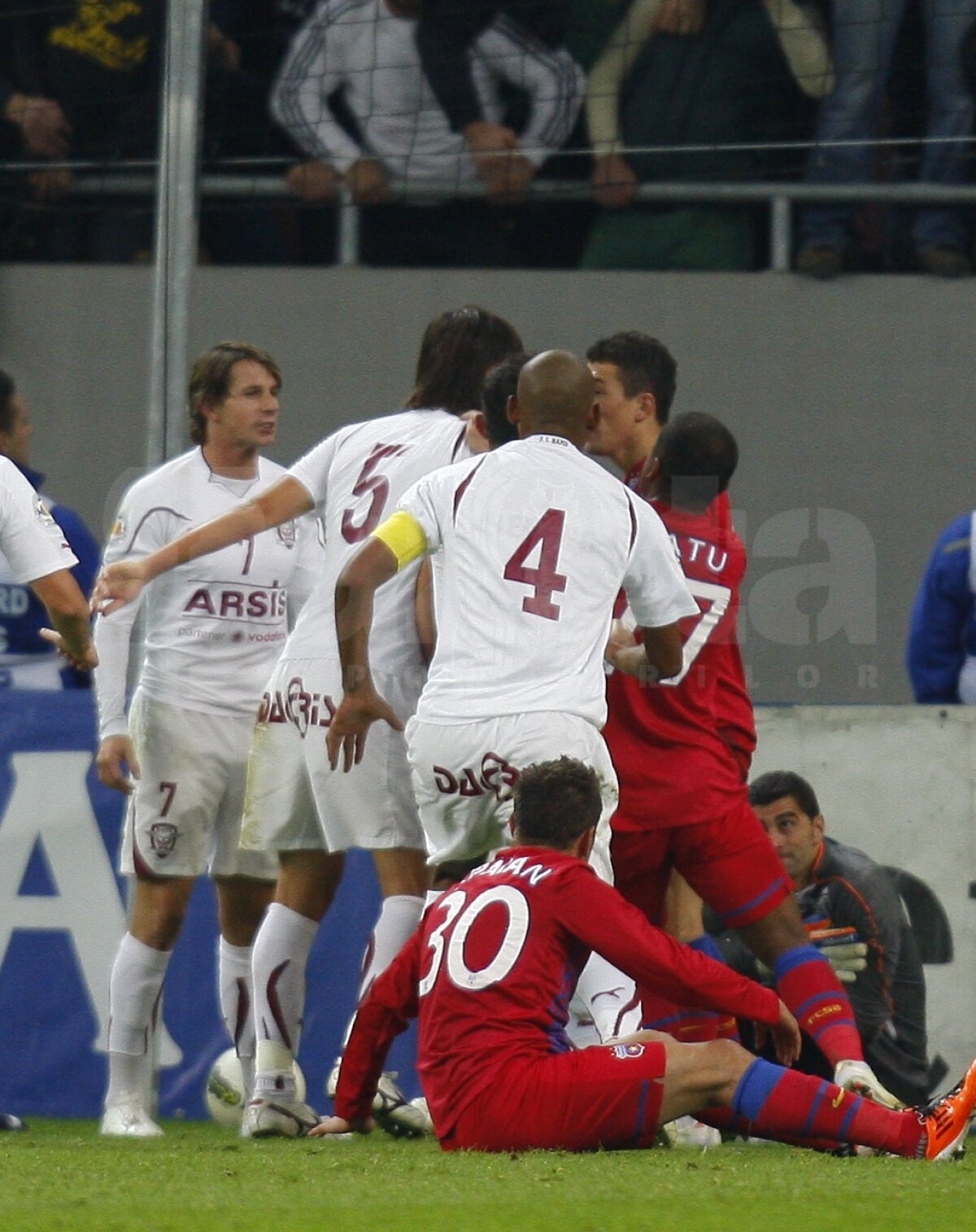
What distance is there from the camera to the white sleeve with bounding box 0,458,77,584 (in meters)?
4.93

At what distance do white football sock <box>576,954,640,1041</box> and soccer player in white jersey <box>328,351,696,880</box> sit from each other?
37 centimetres

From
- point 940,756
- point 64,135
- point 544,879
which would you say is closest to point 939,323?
point 940,756

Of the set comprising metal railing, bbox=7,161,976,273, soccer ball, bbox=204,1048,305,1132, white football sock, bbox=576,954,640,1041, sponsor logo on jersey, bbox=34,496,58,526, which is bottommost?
soccer ball, bbox=204,1048,305,1132

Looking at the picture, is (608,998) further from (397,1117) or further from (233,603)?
(233,603)

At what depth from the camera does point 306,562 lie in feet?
18.2

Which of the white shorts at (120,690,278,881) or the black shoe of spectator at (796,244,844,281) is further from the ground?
the black shoe of spectator at (796,244,844,281)

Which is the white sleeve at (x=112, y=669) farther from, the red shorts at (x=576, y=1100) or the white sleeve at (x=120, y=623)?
the red shorts at (x=576, y=1100)

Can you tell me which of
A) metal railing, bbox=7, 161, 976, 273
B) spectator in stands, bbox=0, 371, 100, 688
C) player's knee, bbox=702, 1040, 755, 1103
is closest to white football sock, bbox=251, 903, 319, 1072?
player's knee, bbox=702, 1040, 755, 1103

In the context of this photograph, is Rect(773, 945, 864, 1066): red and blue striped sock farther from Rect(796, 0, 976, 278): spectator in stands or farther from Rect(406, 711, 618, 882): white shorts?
Rect(796, 0, 976, 278): spectator in stands

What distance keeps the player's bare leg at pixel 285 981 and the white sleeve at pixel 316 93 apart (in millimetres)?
4109

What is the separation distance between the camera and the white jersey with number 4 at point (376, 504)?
16.3 feet

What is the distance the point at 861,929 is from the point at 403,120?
435cm

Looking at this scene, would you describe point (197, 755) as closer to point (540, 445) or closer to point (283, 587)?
point (283, 587)

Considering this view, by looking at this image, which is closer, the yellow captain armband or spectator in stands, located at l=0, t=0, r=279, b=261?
the yellow captain armband
